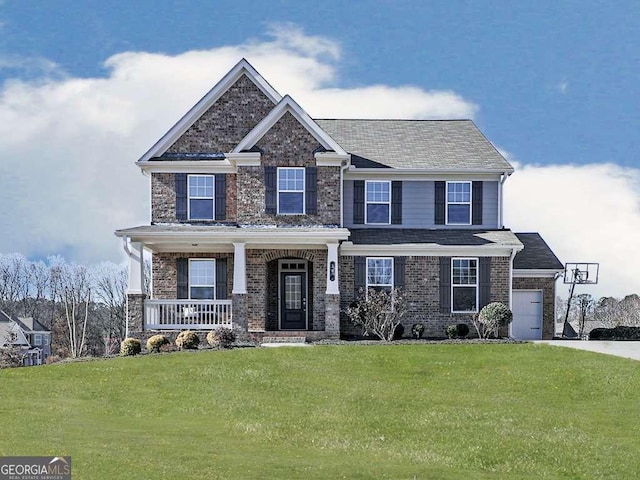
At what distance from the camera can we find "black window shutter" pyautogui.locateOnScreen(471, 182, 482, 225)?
31984 mm

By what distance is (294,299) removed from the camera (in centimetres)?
3081

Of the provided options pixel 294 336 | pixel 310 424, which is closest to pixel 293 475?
pixel 310 424

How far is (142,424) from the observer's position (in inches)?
657

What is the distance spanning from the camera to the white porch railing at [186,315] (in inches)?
1128

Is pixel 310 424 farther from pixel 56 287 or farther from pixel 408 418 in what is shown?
pixel 56 287

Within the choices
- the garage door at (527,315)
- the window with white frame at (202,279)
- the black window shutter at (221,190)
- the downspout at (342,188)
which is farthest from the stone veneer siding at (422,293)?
the black window shutter at (221,190)

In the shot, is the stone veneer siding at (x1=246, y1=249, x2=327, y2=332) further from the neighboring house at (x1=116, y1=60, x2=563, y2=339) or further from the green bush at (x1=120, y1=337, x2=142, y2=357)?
the green bush at (x1=120, y1=337, x2=142, y2=357)

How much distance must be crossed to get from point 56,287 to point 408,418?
62785 mm

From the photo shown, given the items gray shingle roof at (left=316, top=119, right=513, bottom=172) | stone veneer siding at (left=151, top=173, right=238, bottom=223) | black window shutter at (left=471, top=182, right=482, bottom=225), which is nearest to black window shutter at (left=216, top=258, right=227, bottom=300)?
stone veneer siding at (left=151, top=173, right=238, bottom=223)

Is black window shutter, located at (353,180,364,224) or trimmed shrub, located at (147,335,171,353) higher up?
black window shutter, located at (353,180,364,224)

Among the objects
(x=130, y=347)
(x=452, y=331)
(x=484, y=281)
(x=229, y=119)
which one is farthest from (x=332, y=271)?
(x=130, y=347)

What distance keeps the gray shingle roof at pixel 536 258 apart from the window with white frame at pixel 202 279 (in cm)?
1170

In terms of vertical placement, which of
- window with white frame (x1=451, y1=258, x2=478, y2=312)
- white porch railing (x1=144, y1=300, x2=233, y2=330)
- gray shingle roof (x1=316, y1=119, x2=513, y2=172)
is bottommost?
white porch railing (x1=144, y1=300, x2=233, y2=330)

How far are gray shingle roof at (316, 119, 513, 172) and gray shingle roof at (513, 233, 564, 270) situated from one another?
3922mm
